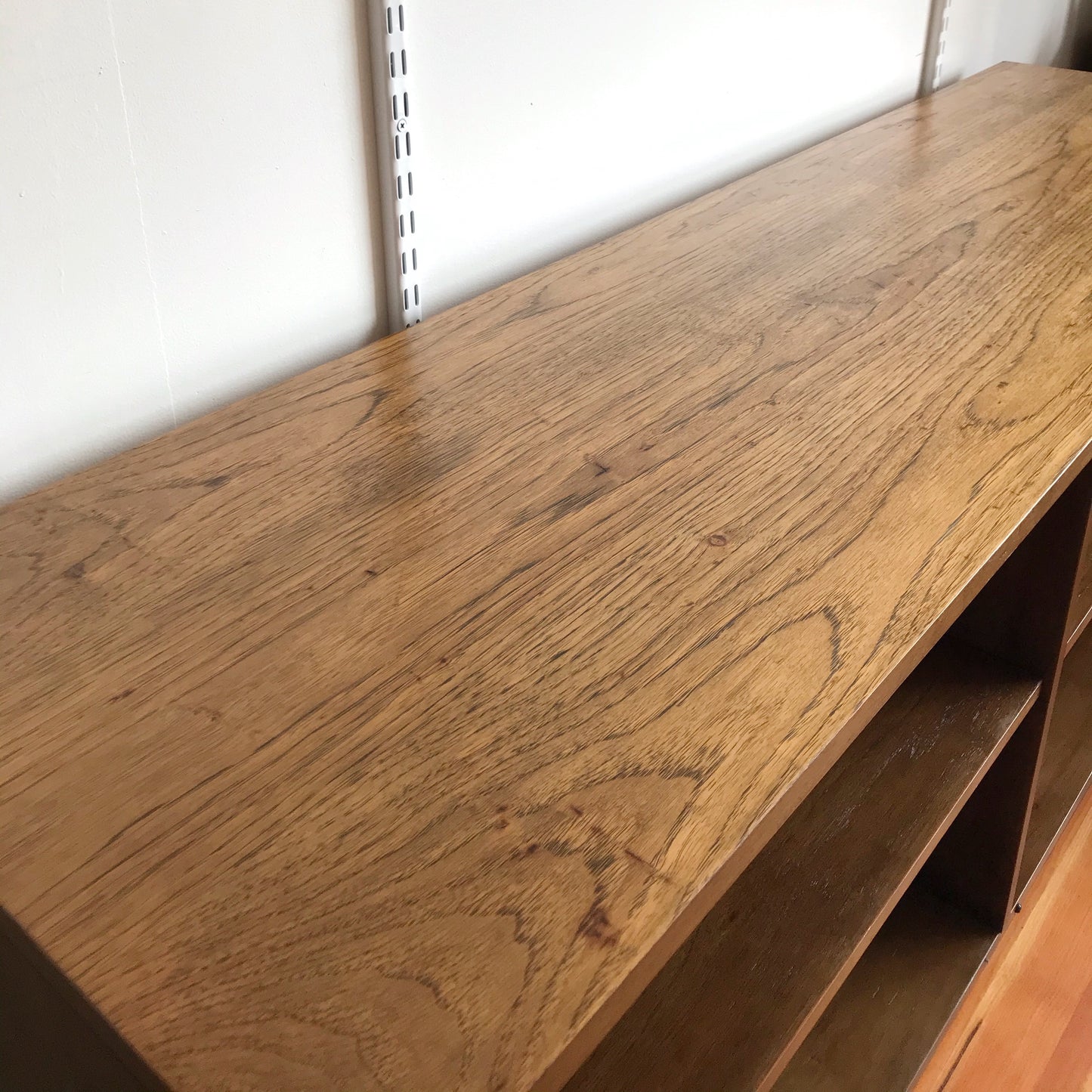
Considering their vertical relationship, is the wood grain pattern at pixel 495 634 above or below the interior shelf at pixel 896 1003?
above

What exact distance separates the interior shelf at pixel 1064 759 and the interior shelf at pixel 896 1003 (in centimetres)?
13

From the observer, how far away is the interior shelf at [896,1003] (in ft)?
3.39

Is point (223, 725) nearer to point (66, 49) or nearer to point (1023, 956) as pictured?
point (66, 49)

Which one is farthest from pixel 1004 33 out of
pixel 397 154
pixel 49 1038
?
pixel 49 1038

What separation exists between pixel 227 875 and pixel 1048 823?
42.8 inches

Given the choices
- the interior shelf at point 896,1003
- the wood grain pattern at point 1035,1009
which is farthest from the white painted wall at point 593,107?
the wood grain pattern at point 1035,1009

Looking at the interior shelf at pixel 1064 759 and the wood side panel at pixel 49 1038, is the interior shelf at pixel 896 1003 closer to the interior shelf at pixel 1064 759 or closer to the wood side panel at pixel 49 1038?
the interior shelf at pixel 1064 759

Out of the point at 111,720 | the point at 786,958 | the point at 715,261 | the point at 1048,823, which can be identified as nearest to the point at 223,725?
the point at 111,720

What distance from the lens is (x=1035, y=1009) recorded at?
1.18 m

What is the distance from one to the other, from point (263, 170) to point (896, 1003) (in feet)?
3.13

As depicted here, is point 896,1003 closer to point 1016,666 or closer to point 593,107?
point 1016,666

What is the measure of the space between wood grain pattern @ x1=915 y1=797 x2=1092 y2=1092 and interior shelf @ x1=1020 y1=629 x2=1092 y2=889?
9 centimetres

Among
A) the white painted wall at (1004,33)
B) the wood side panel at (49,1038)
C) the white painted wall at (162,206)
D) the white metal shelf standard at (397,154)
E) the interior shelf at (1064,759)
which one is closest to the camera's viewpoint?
the wood side panel at (49,1038)

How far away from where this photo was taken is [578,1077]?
0.74 m
